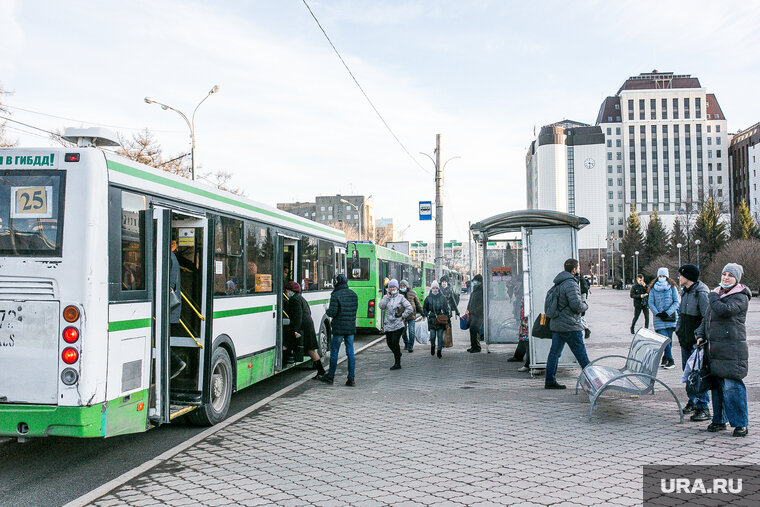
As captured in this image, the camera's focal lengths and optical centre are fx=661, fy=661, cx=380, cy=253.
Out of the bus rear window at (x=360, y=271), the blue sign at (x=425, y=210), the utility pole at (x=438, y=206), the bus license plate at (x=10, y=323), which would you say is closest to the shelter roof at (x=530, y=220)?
the bus rear window at (x=360, y=271)

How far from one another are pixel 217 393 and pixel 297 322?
8.72 ft

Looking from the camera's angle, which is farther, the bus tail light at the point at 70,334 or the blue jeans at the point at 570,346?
the blue jeans at the point at 570,346

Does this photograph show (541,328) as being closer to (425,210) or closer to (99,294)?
(99,294)

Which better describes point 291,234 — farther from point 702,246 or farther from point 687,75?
point 687,75

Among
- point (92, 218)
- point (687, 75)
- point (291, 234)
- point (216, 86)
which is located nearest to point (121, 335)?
point (92, 218)

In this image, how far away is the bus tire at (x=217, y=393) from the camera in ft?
24.9

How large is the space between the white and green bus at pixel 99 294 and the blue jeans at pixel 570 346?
196 inches

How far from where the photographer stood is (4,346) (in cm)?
553

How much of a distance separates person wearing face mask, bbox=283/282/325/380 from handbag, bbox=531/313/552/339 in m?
3.58

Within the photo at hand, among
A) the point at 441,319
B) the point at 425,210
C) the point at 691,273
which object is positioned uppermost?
the point at 425,210

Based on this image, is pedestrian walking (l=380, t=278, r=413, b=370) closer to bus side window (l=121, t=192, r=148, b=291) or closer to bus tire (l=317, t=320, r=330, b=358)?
bus tire (l=317, t=320, r=330, b=358)

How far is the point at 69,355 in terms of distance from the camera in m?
5.44

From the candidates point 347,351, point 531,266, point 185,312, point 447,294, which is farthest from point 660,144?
point 185,312

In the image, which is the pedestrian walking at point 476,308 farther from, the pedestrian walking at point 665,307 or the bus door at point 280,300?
the bus door at point 280,300
